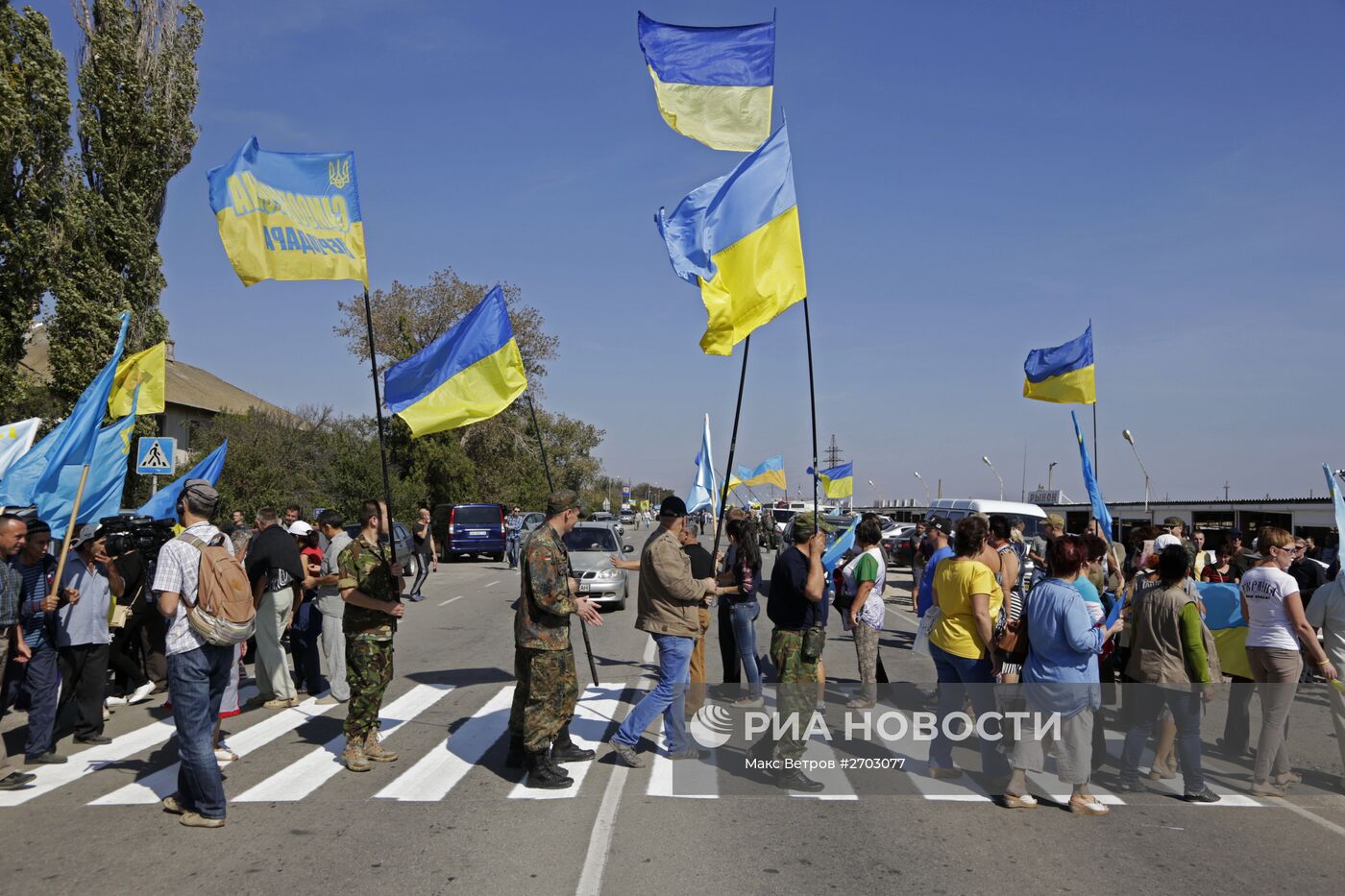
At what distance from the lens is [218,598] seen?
5992mm

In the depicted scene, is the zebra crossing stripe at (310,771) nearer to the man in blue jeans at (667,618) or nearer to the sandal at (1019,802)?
the man in blue jeans at (667,618)

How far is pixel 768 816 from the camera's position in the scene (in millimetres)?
6102

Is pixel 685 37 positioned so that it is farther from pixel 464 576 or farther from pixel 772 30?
pixel 464 576

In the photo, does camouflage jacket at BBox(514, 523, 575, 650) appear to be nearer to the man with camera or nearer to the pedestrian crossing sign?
the man with camera

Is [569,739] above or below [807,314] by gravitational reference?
below

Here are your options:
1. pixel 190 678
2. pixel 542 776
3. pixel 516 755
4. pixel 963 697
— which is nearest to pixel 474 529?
pixel 516 755

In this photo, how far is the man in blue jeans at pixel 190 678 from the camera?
5781 mm

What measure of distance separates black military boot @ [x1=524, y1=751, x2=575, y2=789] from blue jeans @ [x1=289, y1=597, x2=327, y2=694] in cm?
392

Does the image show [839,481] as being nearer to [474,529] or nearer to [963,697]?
[474,529]

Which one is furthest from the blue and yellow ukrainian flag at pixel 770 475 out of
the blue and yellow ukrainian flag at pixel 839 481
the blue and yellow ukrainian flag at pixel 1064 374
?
the blue and yellow ukrainian flag at pixel 1064 374

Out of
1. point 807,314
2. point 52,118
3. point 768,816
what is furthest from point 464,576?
point 768,816

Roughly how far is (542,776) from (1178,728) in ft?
13.8

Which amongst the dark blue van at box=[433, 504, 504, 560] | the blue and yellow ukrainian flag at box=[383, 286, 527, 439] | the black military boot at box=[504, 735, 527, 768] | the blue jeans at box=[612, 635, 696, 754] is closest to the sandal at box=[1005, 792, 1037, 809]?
the blue jeans at box=[612, 635, 696, 754]

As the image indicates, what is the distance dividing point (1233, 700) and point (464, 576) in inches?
876
